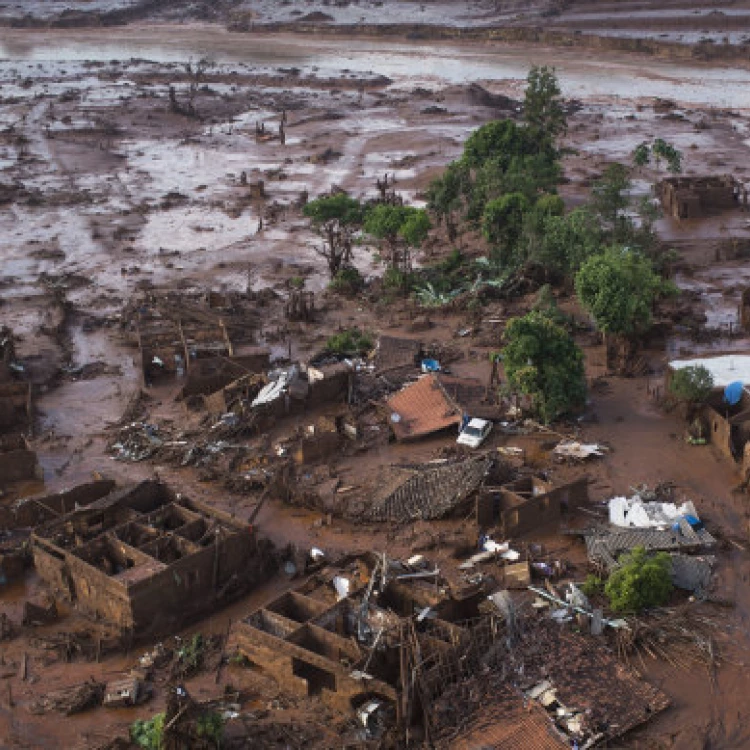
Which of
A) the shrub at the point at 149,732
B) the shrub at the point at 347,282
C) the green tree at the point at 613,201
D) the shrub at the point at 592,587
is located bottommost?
the shrub at the point at 149,732

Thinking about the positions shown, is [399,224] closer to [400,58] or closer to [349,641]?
[349,641]

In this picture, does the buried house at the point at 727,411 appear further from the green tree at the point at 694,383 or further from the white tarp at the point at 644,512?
the white tarp at the point at 644,512

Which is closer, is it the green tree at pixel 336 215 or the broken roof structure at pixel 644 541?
the broken roof structure at pixel 644 541

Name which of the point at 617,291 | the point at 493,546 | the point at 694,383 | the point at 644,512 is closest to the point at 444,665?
the point at 493,546

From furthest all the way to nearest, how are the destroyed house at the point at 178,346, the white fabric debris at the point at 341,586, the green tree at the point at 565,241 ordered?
the green tree at the point at 565,241
the destroyed house at the point at 178,346
the white fabric debris at the point at 341,586

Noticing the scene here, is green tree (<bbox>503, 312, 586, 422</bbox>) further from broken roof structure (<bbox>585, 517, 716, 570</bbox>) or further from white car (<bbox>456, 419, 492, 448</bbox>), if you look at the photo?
broken roof structure (<bbox>585, 517, 716, 570</bbox>)

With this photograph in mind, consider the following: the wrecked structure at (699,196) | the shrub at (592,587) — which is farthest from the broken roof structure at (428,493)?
the wrecked structure at (699,196)

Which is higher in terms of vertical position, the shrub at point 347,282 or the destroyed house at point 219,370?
the shrub at point 347,282
